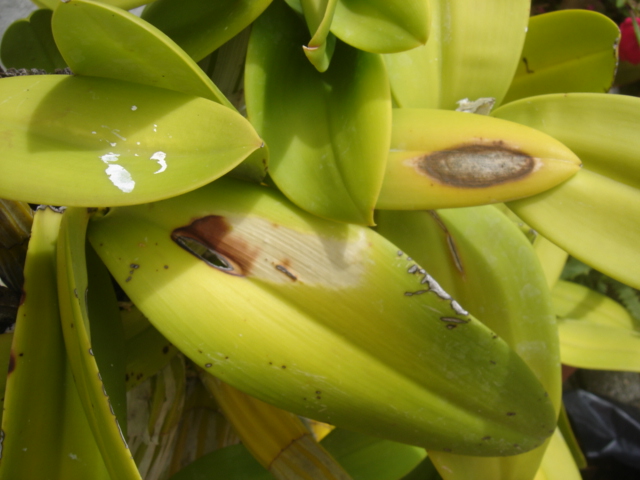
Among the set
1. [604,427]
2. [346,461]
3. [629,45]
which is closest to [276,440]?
[346,461]

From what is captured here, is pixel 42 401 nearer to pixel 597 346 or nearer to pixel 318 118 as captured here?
pixel 318 118

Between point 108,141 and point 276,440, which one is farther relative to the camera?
point 276,440

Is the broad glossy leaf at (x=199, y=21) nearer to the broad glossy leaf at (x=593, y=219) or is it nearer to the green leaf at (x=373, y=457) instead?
the broad glossy leaf at (x=593, y=219)

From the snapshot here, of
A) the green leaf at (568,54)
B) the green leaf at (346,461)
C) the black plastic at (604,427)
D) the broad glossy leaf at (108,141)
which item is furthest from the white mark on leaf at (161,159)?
the black plastic at (604,427)

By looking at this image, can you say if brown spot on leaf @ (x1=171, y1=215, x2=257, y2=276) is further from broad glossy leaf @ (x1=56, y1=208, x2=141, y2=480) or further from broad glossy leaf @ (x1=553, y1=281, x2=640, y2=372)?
broad glossy leaf @ (x1=553, y1=281, x2=640, y2=372)

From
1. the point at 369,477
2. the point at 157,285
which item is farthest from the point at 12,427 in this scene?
the point at 369,477

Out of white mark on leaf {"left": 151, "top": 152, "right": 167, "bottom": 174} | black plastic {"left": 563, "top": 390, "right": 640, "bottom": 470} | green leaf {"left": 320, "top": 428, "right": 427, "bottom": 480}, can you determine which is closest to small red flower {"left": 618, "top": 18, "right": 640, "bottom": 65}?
black plastic {"left": 563, "top": 390, "right": 640, "bottom": 470}

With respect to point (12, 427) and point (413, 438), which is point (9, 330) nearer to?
point (12, 427)
